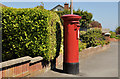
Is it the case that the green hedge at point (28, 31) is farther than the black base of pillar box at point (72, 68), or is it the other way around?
the black base of pillar box at point (72, 68)

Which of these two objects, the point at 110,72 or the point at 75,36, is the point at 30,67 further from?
the point at 110,72

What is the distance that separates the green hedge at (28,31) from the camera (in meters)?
7.52

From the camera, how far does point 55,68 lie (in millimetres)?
8773

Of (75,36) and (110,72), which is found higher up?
(75,36)

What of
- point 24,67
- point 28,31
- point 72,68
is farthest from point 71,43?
point 24,67

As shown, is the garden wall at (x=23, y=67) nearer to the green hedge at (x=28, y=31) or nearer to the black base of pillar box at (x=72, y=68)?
the green hedge at (x=28, y=31)

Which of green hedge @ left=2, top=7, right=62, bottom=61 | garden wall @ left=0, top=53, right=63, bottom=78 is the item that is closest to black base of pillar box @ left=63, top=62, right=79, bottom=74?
green hedge @ left=2, top=7, right=62, bottom=61

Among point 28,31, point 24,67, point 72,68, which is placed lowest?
point 72,68

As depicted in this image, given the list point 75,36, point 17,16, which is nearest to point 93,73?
point 75,36

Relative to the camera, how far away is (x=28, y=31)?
7.59 m

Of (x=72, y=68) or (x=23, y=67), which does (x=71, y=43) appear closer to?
(x=72, y=68)

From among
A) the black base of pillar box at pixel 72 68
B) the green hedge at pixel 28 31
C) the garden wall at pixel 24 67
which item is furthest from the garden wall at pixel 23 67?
the black base of pillar box at pixel 72 68

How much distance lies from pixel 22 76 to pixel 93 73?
10.1 ft

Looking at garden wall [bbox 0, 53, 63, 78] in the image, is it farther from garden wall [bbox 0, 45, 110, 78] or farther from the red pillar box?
the red pillar box
